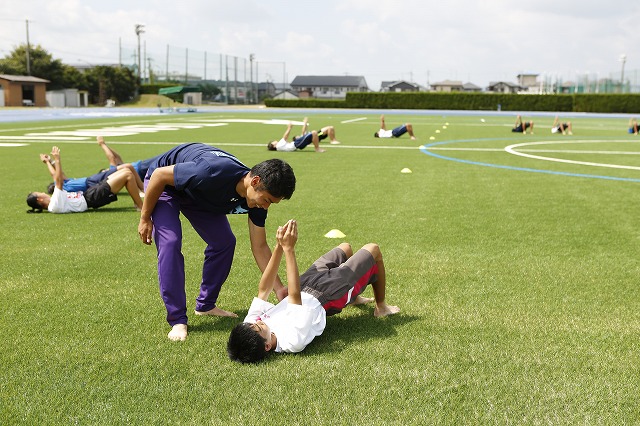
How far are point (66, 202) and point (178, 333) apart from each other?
5965 millimetres

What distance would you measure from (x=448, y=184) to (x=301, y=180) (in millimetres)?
3148

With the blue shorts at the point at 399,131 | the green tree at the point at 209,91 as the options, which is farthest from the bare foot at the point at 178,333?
the green tree at the point at 209,91

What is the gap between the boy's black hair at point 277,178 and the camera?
13.7 feet

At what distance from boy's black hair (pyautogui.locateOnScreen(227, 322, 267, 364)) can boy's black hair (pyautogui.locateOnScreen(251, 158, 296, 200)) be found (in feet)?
3.14

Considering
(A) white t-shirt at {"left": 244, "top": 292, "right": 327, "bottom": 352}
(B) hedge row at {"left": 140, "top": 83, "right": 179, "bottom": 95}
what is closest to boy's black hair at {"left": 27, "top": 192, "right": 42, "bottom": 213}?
(A) white t-shirt at {"left": 244, "top": 292, "right": 327, "bottom": 352}

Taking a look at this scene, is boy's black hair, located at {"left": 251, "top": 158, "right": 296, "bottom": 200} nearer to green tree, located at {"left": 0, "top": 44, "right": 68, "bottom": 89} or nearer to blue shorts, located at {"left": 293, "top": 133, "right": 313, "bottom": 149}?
blue shorts, located at {"left": 293, "top": 133, "right": 313, "bottom": 149}

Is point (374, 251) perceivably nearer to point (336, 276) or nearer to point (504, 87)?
point (336, 276)

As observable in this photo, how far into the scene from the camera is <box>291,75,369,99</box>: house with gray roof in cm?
14025

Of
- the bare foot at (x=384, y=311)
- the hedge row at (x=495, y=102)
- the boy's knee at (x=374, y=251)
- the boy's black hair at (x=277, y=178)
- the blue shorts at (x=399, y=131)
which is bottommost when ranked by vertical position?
the bare foot at (x=384, y=311)

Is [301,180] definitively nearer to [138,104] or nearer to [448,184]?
[448,184]

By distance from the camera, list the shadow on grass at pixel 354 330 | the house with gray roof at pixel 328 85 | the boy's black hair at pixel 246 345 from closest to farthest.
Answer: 1. the boy's black hair at pixel 246 345
2. the shadow on grass at pixel 354 330
3. the house with gray roof at pixel 328 85

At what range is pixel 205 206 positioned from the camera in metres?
4.89

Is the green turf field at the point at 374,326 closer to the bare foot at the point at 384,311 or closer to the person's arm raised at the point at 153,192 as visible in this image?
the bare foot at the point at 384,311

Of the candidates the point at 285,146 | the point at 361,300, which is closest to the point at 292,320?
the point at 361,300
